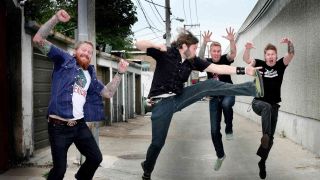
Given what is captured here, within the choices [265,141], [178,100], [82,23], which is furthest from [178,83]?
[82,23]

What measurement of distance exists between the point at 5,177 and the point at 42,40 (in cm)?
379

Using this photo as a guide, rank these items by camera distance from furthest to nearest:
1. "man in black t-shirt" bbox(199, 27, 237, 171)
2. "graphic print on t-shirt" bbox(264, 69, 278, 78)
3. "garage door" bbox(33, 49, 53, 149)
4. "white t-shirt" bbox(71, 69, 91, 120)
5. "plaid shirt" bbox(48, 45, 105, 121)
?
1. "garage door" bbox(33, 49, 53, 149)
2. "man in black t-shirt" bbox(199, 27, 237, 171)
3. "graphic print on t-shirt" bbox(264, 69, 278, 78)
4. "white t-shirt" bbox(71, 69, 91, 120)
5. "plaid shirt" bbox(48, 45, 105, 121)

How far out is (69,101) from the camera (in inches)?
231

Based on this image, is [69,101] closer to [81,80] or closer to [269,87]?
[81,80]

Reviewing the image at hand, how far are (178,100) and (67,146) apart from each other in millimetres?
1749

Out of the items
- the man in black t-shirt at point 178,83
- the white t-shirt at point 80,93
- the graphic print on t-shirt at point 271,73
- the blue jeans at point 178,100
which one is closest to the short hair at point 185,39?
the man in black t-shirt at point 178,83

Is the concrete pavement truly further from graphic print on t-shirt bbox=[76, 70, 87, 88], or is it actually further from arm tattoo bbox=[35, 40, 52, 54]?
arm tattoo bbox=[35, 40, 52, 54]

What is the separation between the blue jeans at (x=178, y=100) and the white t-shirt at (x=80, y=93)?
1.17 meters

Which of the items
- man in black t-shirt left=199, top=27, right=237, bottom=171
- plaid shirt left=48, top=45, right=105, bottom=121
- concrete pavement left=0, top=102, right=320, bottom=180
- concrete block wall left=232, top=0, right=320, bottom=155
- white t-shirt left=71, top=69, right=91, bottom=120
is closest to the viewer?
plaid shirt left=48, top=45, right=105, bottom=121

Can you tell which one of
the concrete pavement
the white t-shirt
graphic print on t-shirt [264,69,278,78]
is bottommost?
the concrete pavement

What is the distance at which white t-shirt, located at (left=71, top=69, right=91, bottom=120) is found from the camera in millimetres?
5961

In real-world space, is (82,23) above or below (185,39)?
above

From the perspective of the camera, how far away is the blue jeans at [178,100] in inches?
271

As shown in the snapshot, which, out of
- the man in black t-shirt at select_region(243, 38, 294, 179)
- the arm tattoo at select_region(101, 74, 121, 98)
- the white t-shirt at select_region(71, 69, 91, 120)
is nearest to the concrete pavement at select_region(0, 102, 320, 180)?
the man in black t-shirt at select_region(243, 38, 294, 179)
